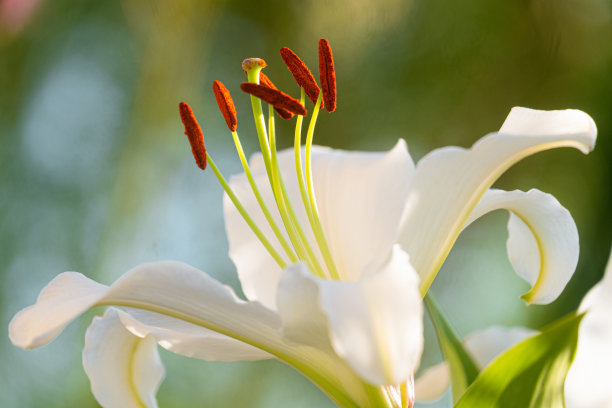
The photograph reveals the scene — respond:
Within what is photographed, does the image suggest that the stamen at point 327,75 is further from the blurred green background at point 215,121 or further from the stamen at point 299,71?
the blurred green background at point 215,121

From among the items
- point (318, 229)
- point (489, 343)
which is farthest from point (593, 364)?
point (318, 229)

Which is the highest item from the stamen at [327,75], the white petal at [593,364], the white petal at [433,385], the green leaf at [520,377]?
the stamen at [327,75]

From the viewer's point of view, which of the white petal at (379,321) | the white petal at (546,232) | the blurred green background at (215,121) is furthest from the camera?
the blurred green background at (215,121)

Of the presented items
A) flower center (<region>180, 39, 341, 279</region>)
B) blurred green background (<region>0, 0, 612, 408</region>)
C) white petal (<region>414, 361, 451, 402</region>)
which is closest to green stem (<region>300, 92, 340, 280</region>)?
flower center (<region>180, 39, 341, 279</region>)

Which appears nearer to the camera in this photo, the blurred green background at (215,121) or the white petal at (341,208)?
the white petal at (341,208)

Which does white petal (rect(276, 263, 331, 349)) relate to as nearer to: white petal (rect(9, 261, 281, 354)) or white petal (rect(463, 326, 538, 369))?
white petal (rect(9, 261, 281, 354))

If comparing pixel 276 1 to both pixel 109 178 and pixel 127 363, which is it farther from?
pixel 127 363

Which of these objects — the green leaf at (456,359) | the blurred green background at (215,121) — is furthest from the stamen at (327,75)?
the blurred green background at (215,121)

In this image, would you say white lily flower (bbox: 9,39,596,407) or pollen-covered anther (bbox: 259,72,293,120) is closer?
white lily flower (bbox: 9,39,596,407)
